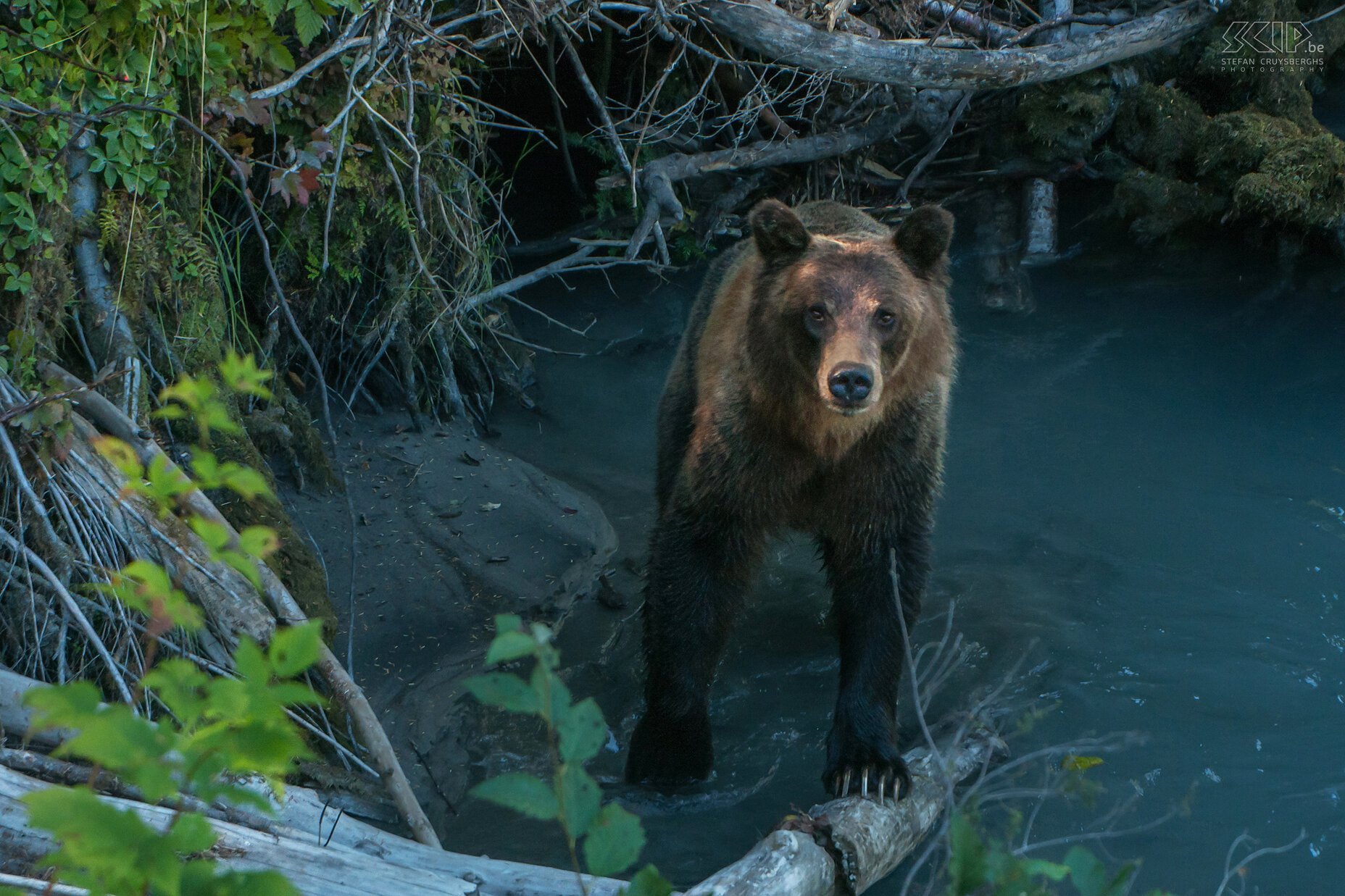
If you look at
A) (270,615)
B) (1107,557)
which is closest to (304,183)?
(270,615)

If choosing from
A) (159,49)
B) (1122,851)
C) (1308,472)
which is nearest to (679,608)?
(1122,851)

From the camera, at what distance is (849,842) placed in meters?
3.45

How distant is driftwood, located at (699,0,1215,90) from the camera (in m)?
6.92

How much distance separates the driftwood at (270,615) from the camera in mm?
3240

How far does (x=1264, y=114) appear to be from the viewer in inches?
335

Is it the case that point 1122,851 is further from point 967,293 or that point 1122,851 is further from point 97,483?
point 967,293

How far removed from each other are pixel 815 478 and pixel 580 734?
2.74 metres

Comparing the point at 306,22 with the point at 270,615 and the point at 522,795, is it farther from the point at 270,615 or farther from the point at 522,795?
the point at 522,795

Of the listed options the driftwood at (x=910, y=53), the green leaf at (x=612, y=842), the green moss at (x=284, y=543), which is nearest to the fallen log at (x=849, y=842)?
the green leaf at (x=612, y=842)

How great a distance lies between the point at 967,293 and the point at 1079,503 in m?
2.83

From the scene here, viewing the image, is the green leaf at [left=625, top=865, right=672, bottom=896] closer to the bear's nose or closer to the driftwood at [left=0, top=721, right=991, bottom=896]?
the driftwood at [left=0, top=721, right=991, bottom=896]

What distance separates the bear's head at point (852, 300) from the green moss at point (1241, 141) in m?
5.27

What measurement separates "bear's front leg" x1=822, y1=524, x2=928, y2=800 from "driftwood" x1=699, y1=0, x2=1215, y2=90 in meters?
3.90

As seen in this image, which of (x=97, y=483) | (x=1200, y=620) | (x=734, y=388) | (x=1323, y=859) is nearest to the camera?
(x=97, y=483)
